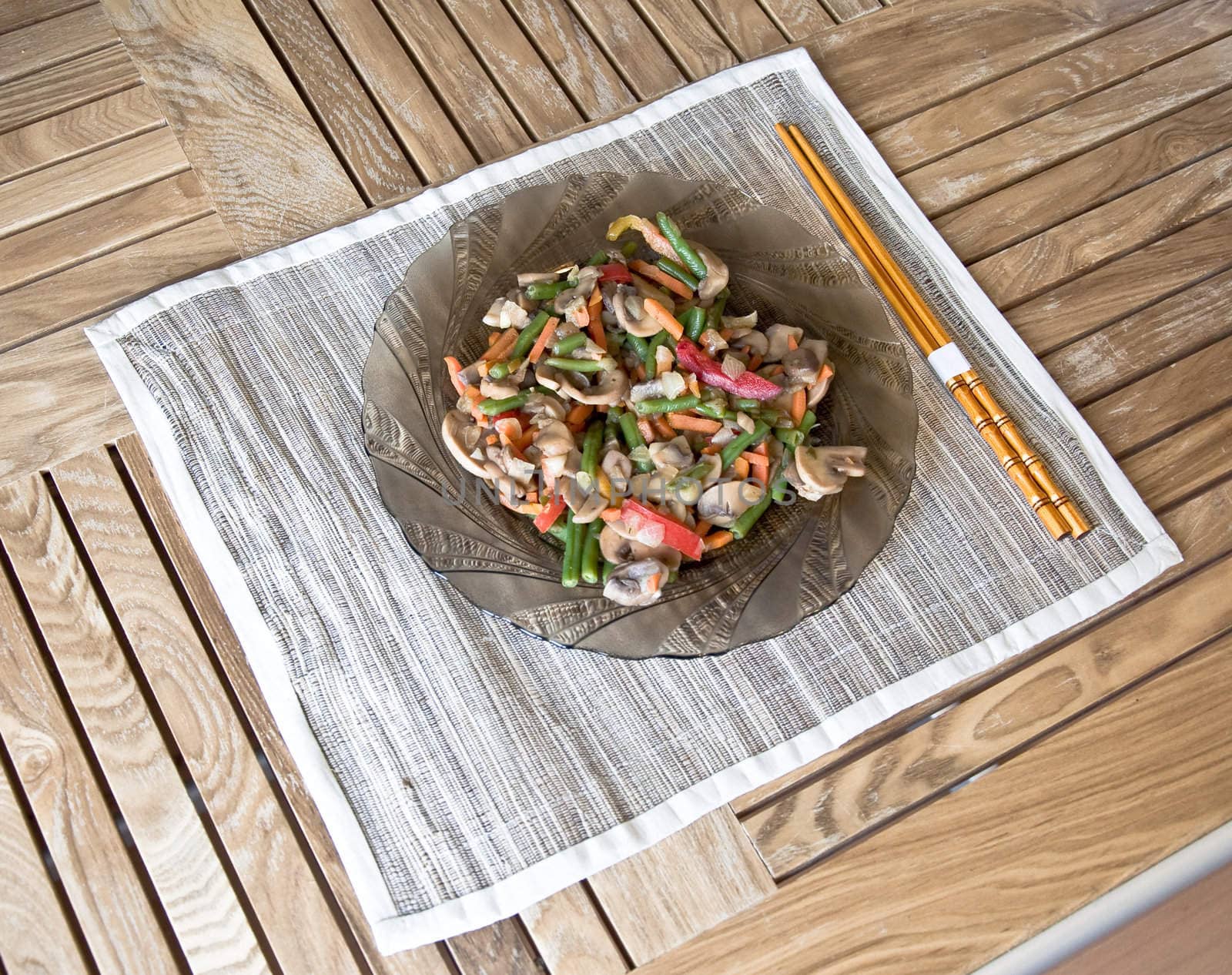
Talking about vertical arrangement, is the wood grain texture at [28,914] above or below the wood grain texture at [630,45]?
below

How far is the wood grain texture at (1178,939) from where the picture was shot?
0.98 meters

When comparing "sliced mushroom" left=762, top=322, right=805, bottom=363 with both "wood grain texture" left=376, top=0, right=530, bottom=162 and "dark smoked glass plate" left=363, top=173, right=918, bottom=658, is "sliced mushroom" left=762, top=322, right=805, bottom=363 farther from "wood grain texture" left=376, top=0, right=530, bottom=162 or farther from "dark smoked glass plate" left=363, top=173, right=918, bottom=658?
"wood grain texture" left=376, top=0, right=530, bottom=162

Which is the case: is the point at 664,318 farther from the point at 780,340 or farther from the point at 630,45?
the point at 630,45

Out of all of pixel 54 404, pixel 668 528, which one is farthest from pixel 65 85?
pixel 668 528

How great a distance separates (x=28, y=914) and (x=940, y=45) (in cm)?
153

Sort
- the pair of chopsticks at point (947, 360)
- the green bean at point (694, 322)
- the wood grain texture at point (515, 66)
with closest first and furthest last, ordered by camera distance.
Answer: the green bean at point (694, 322) → the pair of chopsticks at point (947, 360) → the wood grain texture at point (515, 66)

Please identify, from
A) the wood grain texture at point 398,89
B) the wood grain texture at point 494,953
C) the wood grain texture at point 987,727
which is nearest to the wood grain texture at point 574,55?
the wood grain texture at point 398,89

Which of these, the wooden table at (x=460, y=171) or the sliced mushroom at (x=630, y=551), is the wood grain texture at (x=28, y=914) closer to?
the wooden table at (x=460, y=171)

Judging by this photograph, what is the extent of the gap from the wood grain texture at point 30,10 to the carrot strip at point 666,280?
969 millimetres

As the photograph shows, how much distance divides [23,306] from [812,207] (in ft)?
3.21

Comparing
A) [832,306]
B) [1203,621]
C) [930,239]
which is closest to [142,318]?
[832,306]

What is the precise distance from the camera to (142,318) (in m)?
1.18

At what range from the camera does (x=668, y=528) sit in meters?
0.91

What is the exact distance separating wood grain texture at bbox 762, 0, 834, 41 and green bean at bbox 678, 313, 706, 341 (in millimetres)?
660
